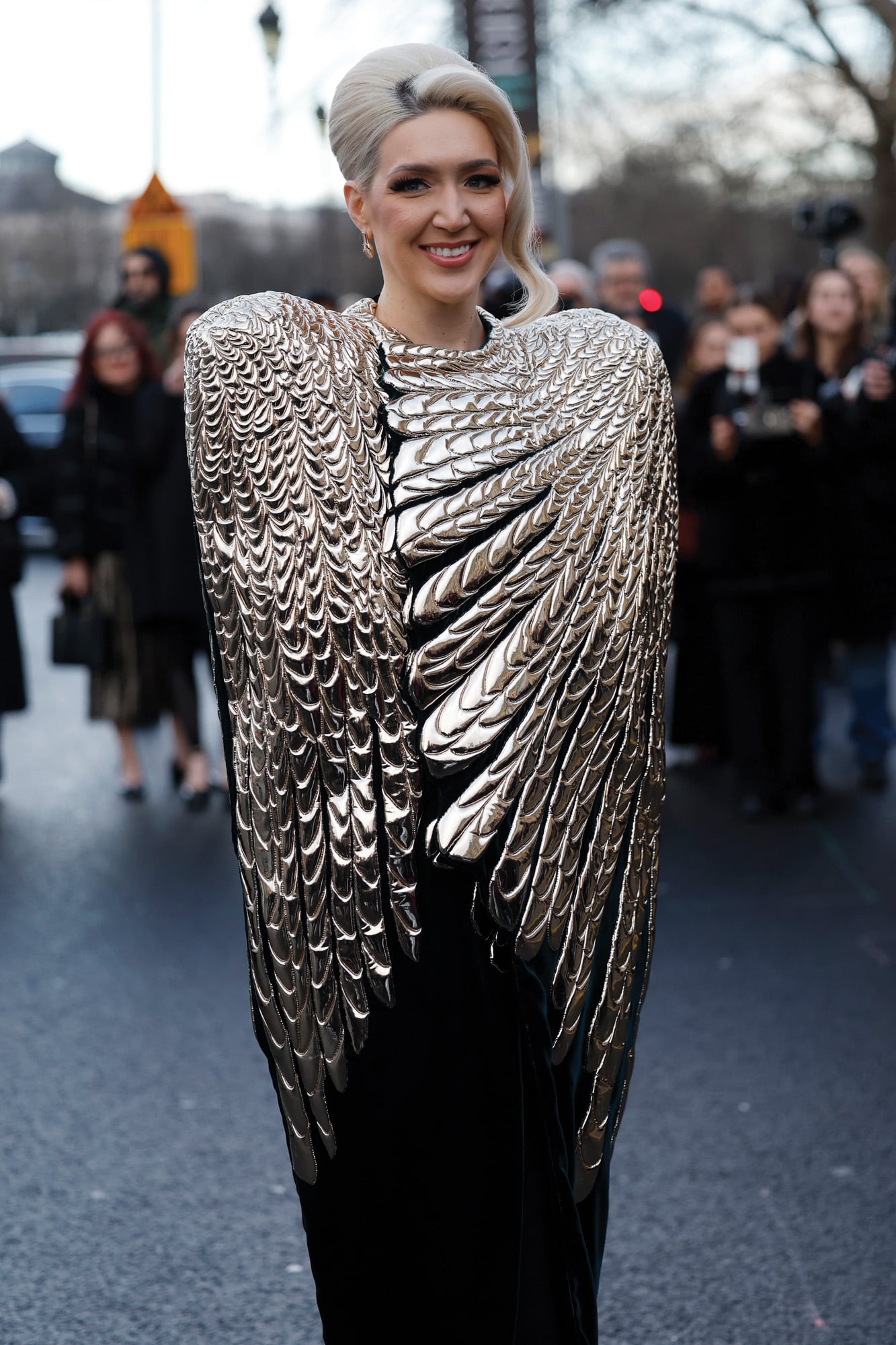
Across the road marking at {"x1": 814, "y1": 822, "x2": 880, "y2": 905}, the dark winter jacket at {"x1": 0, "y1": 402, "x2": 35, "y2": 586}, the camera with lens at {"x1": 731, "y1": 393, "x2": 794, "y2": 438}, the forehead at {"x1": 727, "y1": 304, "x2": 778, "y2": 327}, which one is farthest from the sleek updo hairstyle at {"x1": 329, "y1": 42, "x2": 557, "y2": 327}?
the dark winter jacket at {"x1": 0, "y1": 402, "x2": 35, "y2": 586}

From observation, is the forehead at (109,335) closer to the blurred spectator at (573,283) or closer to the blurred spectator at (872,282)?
the blurred spectator at (573,283)

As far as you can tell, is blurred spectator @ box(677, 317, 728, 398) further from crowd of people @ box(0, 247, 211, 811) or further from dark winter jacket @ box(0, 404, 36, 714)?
dark winter jacket @ box(0, 404, 36, 714)

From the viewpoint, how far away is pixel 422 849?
80.1 inches

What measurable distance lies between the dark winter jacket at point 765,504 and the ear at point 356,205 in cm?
447

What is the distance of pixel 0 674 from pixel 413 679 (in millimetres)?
5436

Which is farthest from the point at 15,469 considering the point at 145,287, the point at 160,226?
the point at 160,226

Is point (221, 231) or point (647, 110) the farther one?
point (221, 231)

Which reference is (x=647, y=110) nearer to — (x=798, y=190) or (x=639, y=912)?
(x=798, y=190)

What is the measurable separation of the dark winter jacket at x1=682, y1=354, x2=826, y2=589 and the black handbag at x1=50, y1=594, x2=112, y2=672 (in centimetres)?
250

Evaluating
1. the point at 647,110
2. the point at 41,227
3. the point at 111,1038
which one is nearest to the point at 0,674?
the point at 111,1038

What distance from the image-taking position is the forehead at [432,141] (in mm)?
2035

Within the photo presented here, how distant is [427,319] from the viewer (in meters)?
2.12

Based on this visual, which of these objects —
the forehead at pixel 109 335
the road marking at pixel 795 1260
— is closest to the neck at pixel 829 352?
the forehead at pixel 109 335

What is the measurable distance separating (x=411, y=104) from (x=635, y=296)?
6142 mm
